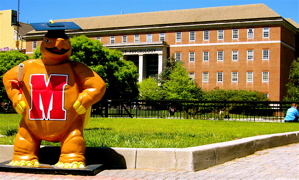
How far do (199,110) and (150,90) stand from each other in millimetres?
35458

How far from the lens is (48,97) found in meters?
7.02

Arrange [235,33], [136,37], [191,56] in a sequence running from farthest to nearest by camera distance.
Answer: [136,37] < [191,56] < [235,33]

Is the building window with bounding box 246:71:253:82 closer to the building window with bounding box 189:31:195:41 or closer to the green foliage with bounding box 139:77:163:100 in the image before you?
the building window with bounding box 189:31:195:41

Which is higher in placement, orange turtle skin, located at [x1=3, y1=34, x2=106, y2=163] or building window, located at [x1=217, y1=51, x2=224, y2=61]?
building window, located at [x1=217, y1=51, x2=224, y2=61]

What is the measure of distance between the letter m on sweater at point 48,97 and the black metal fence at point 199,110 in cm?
1506

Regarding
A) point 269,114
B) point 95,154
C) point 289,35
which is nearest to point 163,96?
point 289,35

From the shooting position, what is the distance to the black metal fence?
22.1m

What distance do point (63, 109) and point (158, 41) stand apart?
57.9 meters

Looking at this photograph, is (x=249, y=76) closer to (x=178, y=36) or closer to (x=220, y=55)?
(x=220, y=55)

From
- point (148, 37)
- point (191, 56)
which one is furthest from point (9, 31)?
point (191, 56)

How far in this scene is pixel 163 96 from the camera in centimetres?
5747

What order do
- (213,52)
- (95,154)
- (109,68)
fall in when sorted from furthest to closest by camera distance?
(213,52), (109,68), (95,154)

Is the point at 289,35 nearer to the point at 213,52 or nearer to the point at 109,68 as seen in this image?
the point at 213,52

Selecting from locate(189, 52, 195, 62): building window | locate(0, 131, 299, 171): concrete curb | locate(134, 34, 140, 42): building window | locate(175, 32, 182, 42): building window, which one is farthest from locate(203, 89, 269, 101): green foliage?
locate(0, 131, 299, 171): concrete curb
